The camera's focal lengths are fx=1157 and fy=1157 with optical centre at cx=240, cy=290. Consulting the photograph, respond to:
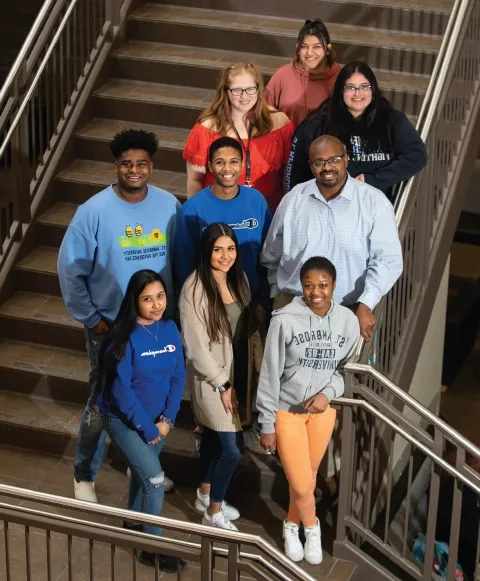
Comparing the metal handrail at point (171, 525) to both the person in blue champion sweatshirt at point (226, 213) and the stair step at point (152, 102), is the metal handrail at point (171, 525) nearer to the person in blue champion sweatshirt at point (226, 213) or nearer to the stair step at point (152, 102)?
the person in blue champion sweatshirt at point (226, 213)

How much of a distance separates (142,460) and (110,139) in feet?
9.53

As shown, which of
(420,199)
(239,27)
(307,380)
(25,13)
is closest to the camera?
(307,380)

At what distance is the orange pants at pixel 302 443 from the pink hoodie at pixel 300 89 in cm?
184

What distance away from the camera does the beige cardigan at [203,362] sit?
5.62 meters

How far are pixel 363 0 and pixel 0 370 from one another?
3641mm

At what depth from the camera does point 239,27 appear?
8.19m

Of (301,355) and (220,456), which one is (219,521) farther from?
(301,355)

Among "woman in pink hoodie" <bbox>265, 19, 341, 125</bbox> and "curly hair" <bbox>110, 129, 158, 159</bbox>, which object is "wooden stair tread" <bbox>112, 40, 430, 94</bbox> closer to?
"woman in pink hoodie" <bbox>265, 19, 341, 125</bbox>

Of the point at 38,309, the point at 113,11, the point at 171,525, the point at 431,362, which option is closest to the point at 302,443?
the point at 171,525

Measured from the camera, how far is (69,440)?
268 inches

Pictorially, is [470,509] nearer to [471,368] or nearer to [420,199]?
[420,199]

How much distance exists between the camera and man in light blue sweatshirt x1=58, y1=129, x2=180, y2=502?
5691 mm

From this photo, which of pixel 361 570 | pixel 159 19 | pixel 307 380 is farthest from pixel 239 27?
pixel 361 570

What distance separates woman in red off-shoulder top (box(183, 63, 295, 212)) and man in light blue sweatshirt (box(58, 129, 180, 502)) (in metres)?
0.30
